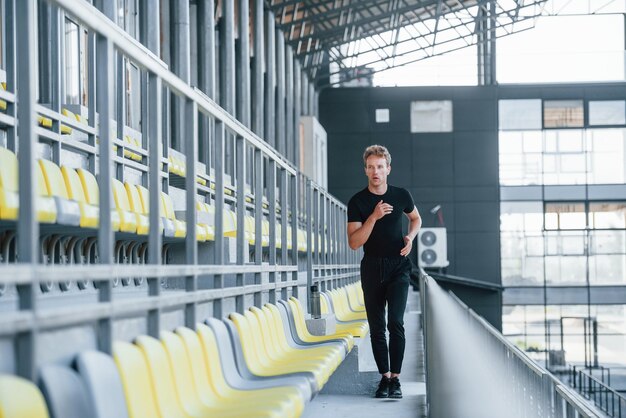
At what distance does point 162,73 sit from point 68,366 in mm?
1177

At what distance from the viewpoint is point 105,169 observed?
7.98 ft

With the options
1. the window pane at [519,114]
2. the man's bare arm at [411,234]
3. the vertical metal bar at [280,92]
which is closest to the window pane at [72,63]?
the man's bare arm at [411,234]

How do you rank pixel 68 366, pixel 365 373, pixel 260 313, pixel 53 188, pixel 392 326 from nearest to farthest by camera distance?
pixel 68 366, pixel 53 188, pixel 260 313, pixel 392 326, pixel 365 373

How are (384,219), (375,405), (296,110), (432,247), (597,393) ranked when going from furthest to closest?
1. (432,247)
2. (597,393)
3. (296,110)
4. (375,405)
5. (384,219)

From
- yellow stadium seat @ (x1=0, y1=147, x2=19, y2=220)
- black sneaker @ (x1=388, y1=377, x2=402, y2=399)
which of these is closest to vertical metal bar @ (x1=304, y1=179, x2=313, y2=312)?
black sneaker @ (x1=388, y1=377, x2=402, y2=399)

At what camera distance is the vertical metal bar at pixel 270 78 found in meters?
17.0

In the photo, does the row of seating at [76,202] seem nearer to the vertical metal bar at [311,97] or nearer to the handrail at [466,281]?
the handrail at [466,281]

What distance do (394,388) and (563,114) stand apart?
19105 millimetres

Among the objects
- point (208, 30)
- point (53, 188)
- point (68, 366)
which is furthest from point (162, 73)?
point (208, 30)

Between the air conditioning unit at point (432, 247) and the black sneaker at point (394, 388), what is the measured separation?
16882 millimetres

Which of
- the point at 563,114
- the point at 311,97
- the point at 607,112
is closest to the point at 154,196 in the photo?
the point at 311,97

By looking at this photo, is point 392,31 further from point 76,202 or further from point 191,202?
point 191,202

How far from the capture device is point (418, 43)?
76.2 feet

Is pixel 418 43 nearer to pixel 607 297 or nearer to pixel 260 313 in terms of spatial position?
pixel 607 297
